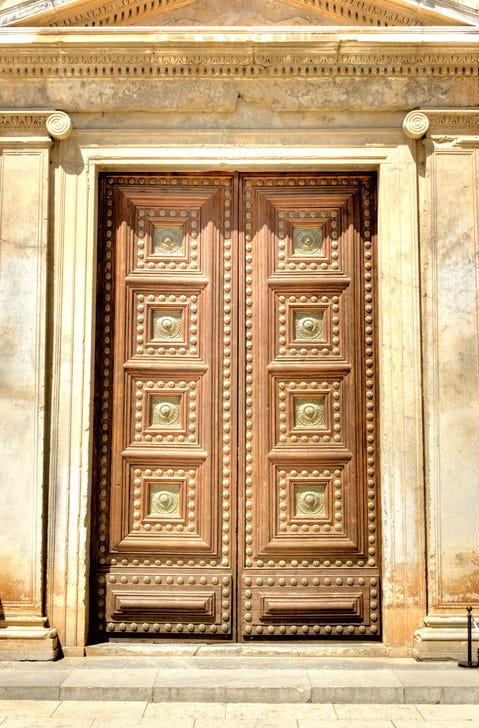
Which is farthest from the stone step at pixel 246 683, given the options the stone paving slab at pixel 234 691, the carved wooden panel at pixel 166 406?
the carved wooden panel at pixel 166 406

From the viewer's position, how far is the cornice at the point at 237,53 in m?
5.54

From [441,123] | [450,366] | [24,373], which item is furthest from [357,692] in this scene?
[441,123]

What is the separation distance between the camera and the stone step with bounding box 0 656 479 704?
15.4ft

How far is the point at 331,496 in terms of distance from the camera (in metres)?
5.64

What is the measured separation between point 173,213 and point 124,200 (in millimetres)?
326

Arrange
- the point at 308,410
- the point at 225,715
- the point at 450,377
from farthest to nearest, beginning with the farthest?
1. the point at 308,410
2. the point at 450,377
3. the point at 225,715

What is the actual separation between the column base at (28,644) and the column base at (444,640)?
2125 millimetres

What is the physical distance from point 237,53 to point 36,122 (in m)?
1.32

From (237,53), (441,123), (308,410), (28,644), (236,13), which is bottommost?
(28,644)

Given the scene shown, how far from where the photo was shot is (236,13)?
5.82 metres

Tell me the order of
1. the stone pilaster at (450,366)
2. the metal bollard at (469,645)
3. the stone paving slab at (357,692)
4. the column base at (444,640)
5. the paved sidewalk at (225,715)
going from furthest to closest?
1. the stone pilaster at (450,366)
2. the column base at (444,640)
3. the metal bollard at (469,645)
4. the stone paving slab at (357,692)
5. the paved sidewalk at (225,715)

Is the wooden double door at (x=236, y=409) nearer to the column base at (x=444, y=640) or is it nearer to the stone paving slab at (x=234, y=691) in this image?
the column base at (x=444, y=640)

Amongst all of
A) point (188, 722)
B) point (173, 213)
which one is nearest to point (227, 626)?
point (188, 722)

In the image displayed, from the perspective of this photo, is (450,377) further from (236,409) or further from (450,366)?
(236,409)
